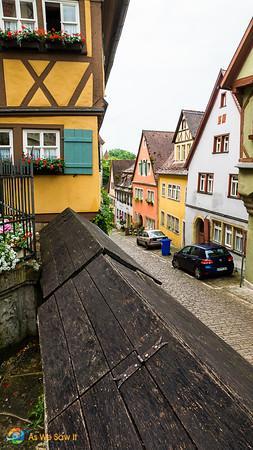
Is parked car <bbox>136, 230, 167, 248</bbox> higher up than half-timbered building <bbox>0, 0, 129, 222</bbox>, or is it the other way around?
half-timbered building <bbox>0, 0, 129, 222</bbox>

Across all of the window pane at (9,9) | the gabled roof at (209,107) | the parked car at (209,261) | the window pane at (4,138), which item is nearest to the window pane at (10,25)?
the window pane at (9,9)

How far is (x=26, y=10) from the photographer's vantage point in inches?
340

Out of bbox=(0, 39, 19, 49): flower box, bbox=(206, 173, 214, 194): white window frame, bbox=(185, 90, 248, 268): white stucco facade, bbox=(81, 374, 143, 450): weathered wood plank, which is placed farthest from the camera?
bbox=(206, 173, 214, 194): white window frame

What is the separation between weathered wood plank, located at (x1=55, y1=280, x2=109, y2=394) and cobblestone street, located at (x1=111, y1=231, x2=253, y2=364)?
6.04 m

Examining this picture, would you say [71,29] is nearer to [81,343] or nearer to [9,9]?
[9,9]

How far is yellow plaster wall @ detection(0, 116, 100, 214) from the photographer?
923cm

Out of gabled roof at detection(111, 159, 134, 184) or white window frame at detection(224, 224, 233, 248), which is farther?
gabled roof at detection(111, 159, 134, 184)

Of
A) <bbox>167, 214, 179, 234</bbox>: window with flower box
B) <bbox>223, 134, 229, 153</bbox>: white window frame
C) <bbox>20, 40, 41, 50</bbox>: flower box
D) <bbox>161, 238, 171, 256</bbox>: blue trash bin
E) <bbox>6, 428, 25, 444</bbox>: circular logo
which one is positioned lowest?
<bbox>161, 238, 171, 256</bbox>: blue trash bin

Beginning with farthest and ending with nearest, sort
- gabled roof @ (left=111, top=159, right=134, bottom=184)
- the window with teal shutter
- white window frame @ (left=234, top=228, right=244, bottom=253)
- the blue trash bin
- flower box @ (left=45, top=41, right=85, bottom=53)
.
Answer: gabled roof @ (left=111, top=159, right=134, bottom=184) → the blue trash bin → white window frame @ (left=234, top=228, right=244, bottom=253) → the window with teal shutter → flower box @ (left=45, top=41, right=85, bottom=53)

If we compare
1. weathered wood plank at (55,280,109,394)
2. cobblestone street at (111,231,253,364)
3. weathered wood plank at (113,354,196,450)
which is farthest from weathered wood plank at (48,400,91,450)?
cobblestone street at (111,231,253,364)

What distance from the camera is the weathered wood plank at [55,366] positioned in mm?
1766

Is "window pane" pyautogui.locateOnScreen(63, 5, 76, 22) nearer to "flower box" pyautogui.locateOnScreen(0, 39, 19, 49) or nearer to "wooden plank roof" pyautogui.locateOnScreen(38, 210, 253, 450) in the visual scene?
"flower box" pyautogui.locateOnScreen(0, 39, 19, 49)

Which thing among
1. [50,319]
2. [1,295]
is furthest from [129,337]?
[1,295]

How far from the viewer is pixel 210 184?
65.7 ft
